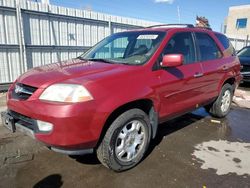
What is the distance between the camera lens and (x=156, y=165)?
11.0 ft

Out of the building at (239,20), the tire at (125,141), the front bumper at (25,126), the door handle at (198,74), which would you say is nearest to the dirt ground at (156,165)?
the tire at (125,141)

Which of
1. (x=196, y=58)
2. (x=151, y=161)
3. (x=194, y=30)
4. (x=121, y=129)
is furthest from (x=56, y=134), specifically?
(x=194, y=30)

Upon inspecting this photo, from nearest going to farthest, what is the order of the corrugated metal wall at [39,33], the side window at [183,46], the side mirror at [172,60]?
the side mirror at [172,60] < the side window at [183,46] < the corrugated metal wall at [39,33]

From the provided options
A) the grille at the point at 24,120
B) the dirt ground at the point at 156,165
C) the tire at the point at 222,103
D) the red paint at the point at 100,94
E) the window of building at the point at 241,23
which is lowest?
the dirt ground at the point at 156,165

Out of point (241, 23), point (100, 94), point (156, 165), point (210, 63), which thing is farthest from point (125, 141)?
point (241, 23)

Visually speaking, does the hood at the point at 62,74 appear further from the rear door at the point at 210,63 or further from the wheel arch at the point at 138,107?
the rear door at the point at 210,63

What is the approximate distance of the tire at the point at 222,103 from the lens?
5.25 metres

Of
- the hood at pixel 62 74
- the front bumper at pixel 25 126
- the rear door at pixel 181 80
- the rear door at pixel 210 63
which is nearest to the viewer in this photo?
the front bumper at pixel 25 126

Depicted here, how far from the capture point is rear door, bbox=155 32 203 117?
11.4 ft

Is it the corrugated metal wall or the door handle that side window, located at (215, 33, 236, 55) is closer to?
the door handle

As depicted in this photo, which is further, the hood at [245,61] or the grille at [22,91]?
the hood at [245,61]

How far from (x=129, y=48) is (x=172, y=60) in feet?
Answer: 3.33

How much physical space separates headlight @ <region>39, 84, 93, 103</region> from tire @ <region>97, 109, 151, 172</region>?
1.83 feet

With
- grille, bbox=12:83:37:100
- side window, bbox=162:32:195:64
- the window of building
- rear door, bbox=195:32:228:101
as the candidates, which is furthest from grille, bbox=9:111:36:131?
the window of building
